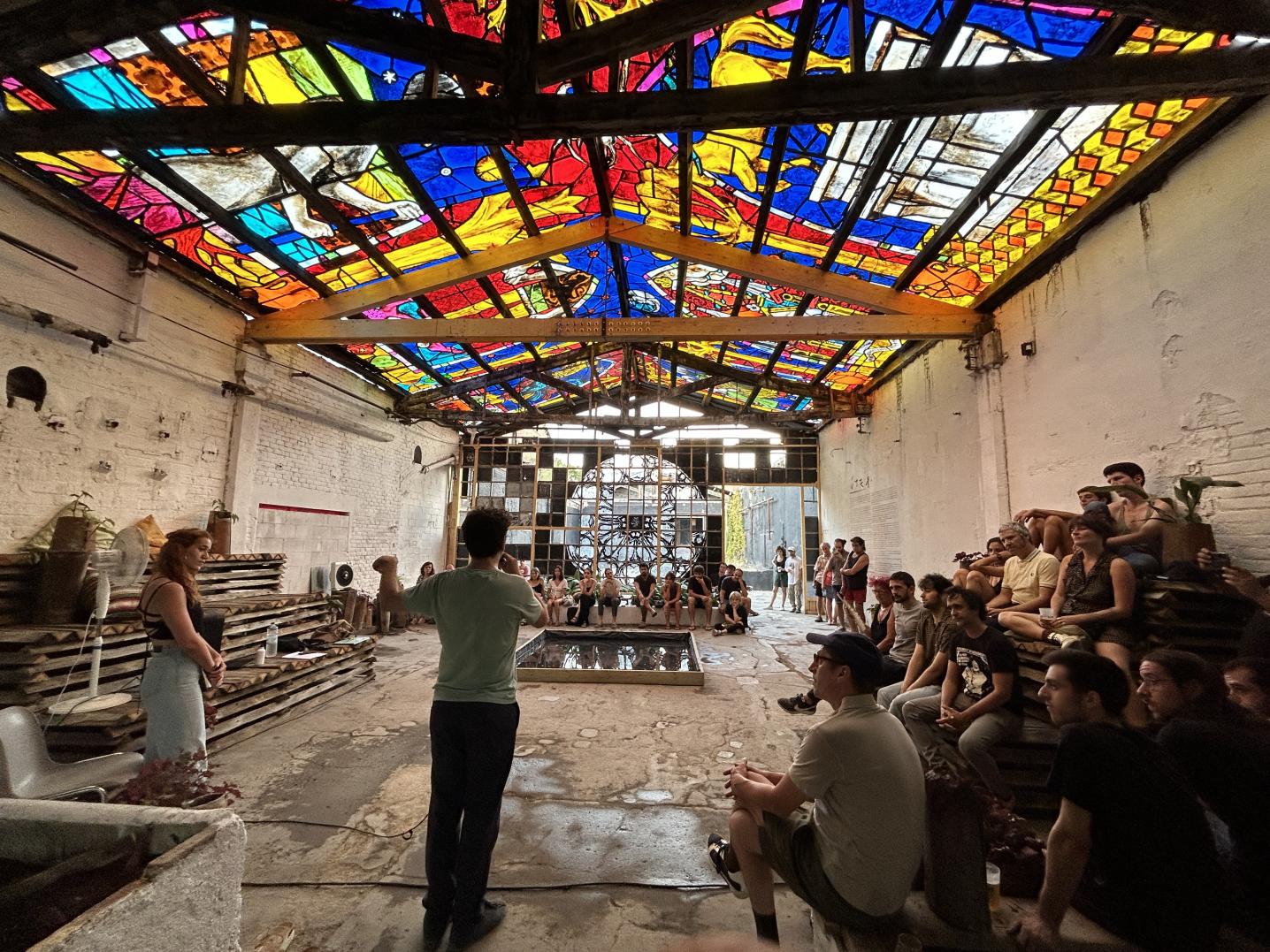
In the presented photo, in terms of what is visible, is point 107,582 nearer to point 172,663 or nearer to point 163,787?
point 172,663

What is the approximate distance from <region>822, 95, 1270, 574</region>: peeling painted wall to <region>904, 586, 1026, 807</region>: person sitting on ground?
2016 mm

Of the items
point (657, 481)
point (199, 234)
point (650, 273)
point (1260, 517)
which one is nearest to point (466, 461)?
point (657, 481)

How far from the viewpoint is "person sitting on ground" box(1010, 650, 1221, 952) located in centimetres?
153

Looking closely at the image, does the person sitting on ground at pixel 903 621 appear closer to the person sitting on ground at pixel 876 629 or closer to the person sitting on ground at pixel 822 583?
the person sitting on ground at pixel 876 629

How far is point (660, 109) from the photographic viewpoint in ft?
9.86

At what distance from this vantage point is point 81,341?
Result: 4586mm

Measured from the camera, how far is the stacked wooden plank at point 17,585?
371 cm

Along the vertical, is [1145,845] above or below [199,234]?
below

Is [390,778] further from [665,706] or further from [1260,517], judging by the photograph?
[1260,517]

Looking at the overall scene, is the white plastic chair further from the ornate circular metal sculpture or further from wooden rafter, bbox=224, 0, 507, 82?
the ornate circular metal sculpture

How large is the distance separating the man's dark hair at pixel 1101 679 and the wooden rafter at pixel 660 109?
9.39 feet

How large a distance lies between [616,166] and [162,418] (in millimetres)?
5251

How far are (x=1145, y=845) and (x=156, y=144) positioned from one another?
5.52m

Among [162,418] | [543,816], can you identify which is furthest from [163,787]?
[162,418]
